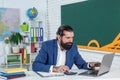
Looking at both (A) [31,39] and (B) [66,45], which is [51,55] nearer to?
(B) [66,45]

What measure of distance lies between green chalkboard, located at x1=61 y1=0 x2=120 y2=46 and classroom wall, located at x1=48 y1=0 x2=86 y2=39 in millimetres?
392

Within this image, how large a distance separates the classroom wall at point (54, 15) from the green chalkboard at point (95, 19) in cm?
39

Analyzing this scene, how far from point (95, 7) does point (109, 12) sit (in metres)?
0.39

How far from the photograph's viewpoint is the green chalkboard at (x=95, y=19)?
3.92 m

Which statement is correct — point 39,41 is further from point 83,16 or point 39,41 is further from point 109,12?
point 109,12

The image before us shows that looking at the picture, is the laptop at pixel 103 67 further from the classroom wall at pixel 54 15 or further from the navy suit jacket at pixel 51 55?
the classroom wall at pixel 54 15

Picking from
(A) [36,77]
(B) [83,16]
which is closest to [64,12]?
(B) [83,16]

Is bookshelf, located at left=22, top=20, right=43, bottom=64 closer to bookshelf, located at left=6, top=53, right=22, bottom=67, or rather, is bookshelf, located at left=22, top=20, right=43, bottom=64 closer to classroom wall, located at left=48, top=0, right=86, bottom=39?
bookshelf, located at left=6, top=53, right=22, bottom=67

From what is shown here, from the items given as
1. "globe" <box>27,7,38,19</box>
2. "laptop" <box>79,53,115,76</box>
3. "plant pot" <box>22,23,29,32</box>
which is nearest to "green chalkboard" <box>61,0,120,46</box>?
"globe" <box>27,7,38,19</box>

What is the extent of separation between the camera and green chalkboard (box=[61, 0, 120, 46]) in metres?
3.92

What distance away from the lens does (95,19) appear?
14.2 ft

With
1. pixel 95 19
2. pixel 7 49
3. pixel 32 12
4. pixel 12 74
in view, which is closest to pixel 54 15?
pixel 32 12

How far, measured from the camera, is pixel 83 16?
463 cm

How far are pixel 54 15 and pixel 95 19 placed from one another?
1.73 metres
